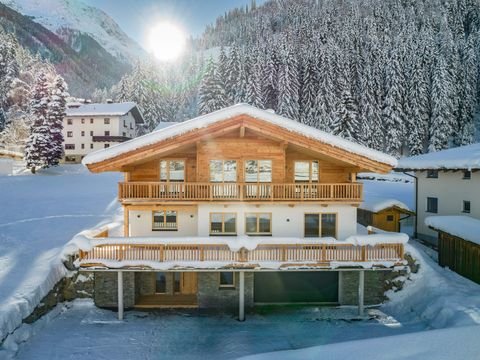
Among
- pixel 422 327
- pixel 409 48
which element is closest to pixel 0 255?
pixel 422 327

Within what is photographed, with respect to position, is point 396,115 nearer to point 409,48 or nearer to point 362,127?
point 362,127

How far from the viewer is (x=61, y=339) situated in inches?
534

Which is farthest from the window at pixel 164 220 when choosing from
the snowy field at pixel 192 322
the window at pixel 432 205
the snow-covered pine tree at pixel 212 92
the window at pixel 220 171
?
the snow-covered pine tree at pixel 212 92

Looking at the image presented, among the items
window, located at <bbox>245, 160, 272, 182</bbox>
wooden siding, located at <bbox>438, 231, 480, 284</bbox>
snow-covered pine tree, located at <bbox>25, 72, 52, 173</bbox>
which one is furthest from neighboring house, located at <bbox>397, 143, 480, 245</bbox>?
snow-covered pine tree, located at <bbox>25, 72, 52, 173</bbox>

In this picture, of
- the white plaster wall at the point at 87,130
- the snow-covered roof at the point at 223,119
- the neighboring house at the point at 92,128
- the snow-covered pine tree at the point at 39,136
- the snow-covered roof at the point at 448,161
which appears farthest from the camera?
the white plaster wall at the point at 87,130

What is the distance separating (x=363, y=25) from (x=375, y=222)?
79667 mm

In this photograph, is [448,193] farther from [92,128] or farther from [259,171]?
[92,128]

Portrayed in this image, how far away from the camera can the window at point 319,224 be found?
Answer: 57.5 feet

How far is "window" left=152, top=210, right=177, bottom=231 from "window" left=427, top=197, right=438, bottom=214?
16.9m

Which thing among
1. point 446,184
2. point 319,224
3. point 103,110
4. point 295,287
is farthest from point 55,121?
point 446,184

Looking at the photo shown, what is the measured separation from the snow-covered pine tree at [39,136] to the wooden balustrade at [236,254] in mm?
38672

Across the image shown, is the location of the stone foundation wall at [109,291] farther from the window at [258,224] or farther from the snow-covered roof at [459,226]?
the snow-covered roof at [459,226]

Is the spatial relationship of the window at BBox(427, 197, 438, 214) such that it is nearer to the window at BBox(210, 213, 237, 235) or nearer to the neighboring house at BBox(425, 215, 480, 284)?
the neighboring house at BBox(425, 215, 480, 284)

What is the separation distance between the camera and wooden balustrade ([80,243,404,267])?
1515 centimetres
